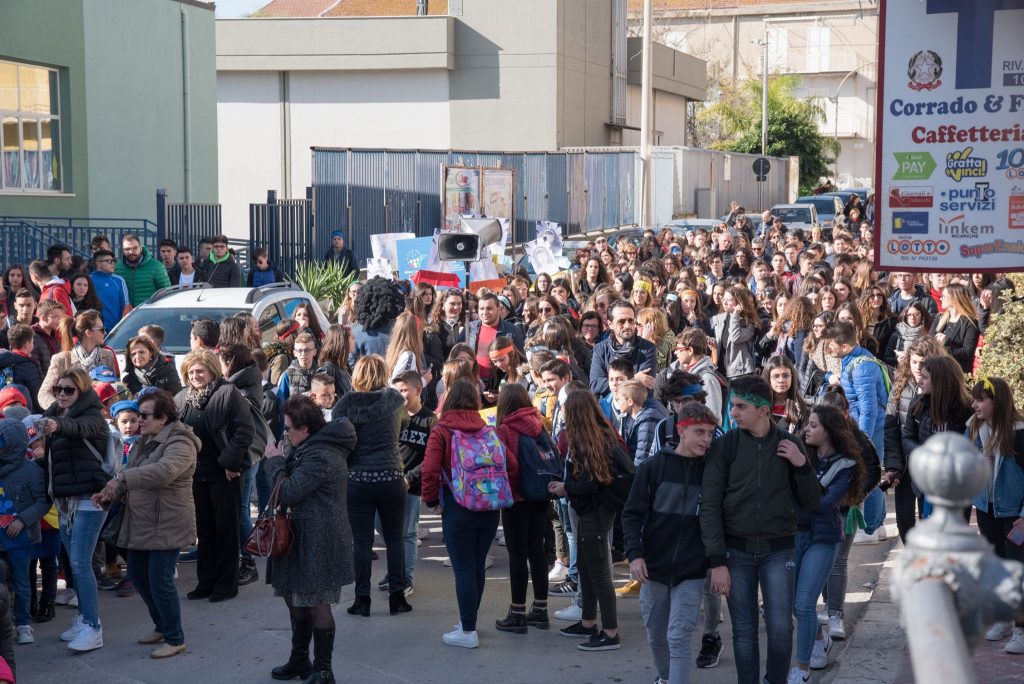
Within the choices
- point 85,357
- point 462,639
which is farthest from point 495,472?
point 85,357

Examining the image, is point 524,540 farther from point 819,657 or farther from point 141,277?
point 141,277

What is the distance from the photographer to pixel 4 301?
42.7 feet

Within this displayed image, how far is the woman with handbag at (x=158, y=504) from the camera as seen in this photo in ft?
23.3

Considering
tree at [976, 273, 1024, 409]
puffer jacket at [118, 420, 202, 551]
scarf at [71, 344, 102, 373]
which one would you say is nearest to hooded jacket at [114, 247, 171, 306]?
scarf at [71, 344, 102, 373]

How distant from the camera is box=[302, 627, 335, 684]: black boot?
6.72 m

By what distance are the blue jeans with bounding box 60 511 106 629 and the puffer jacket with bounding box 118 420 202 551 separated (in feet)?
1.20

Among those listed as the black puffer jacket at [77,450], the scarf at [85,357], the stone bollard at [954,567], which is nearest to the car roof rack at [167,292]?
the scarf at [85,357]

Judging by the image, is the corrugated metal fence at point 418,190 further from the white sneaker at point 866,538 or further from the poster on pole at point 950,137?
the poster on pole at point 950,137

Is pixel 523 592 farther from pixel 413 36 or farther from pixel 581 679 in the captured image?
pixel 413 36

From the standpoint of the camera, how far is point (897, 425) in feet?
26.3

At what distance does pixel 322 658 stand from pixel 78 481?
76.2 inches

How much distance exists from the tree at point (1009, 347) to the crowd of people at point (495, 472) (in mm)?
1092

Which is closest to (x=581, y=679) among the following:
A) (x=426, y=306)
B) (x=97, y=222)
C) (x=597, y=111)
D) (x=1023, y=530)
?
(x=1023, y=530)

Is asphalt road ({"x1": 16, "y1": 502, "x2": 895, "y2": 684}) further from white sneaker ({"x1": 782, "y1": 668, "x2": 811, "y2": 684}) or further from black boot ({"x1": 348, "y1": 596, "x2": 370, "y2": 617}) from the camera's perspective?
white sneaker ({"x1": 782, "y1": 668, "x2": 811, "y2": 684})
